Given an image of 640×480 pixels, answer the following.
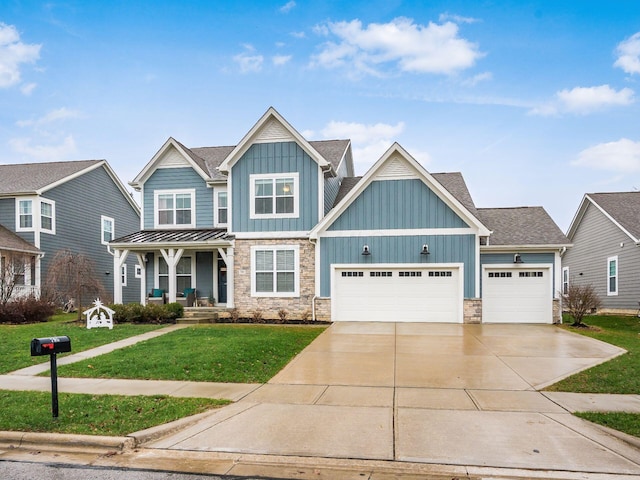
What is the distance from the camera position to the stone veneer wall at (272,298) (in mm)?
17984

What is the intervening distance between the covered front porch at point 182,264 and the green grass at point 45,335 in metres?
3.30

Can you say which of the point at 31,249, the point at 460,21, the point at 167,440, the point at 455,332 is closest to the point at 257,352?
the point at 167,440

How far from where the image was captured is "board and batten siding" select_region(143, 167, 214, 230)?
20.5 metres

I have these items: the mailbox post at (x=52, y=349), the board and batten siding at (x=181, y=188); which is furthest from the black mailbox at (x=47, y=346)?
the board and batten siding at (x=181, y=188)

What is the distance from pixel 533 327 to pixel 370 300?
580 cm

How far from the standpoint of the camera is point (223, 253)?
18.3 metres

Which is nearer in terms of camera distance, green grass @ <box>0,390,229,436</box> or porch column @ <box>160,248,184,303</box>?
green grass @ <box>0,390,229,436</box>

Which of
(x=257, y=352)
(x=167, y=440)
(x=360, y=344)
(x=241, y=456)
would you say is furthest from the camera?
(x=360, y=344)

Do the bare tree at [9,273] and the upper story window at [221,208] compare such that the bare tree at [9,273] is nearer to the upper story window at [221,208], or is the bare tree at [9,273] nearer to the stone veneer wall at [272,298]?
the upper story window at [221,208]

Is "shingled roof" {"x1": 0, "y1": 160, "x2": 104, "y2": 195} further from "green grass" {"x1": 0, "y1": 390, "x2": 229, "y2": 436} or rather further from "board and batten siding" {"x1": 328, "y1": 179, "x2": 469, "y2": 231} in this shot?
"green grass" {"x1": 0, "y1": 390, "x2": 229, "y2": 436}

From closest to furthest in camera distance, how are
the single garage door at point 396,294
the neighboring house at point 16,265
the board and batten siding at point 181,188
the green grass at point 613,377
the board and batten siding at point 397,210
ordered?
1. the green grass at point 613,377
2. the board and batten siding at point 397,210
3. the single garage door at point 396,294
4. the neighboring house at point 16,265
5. the board and batten siding at point 181,188

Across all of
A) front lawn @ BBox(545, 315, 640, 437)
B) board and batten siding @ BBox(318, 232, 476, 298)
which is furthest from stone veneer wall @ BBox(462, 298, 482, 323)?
front lawn @ BBox(545, 315, 640, 437)

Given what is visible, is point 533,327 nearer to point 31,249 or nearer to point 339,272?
point 339,272

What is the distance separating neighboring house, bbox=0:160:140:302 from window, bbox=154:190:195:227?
2605 millimetres
